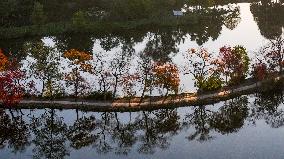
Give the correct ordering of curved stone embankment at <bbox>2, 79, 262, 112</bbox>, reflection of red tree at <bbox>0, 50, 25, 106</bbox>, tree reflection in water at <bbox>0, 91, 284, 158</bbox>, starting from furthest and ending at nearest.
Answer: curved stone embankment at <bbox>2, 79, 262, 112</bbox>, reflection of red tree at <bbox>0, 50, 25, 106</bbox>, tree reflection in water at <bbox>0, 91, 284, 158</bbox>

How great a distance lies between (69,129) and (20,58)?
43238 mm

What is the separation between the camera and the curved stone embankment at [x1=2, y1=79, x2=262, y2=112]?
84.9m

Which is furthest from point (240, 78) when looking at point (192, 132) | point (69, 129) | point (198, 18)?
point (198, 18)

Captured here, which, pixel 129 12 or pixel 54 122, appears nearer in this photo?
pixel 54 122

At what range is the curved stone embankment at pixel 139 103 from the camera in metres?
84.9

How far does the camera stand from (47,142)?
76.9m

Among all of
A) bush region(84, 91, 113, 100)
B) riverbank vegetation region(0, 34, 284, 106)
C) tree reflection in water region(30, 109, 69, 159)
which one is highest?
riverbank vegetation region(0, 34, 284, 106)

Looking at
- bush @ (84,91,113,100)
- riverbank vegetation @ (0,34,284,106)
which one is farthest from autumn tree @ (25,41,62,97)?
bush @ (84,91,113,100)

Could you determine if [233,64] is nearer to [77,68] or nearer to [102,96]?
[102,96]

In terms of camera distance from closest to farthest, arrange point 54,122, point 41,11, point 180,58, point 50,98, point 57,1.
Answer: point 54,122
point 50,98
point 180,58
point 41,11
point 57,1

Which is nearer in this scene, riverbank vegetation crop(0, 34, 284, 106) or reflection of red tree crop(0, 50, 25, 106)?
reflection of red tree crop(0, 50, 25, 106)

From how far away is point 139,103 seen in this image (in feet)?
281

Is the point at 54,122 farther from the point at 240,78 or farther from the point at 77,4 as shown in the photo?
the point at 77,4

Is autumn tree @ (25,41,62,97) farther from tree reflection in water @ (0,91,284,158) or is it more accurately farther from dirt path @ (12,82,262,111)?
tree reflection in water @ (0,91,284,158)
